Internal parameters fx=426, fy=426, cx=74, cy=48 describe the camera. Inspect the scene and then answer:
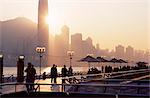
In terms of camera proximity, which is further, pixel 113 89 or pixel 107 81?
pixel 107 81

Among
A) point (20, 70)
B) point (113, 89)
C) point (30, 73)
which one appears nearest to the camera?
point (113, 89)

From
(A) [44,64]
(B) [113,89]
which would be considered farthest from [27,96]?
(A) [44,64]

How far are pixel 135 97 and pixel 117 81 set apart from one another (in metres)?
4.87

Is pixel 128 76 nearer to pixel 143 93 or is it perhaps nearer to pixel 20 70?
pixel 20 70

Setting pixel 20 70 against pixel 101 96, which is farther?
pixel 20 70

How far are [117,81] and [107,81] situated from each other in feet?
1.62

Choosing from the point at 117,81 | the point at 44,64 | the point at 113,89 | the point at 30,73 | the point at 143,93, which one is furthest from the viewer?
the point at 44,64

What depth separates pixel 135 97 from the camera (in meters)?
16.2

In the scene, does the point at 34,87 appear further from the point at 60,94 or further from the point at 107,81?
the point at 107,81

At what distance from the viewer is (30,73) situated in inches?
944

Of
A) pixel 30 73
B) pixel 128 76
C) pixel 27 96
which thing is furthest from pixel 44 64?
pixel 27 96

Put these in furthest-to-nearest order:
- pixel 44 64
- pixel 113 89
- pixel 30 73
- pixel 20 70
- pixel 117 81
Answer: pixel 44 64 → pixel 20 70 → pixel 30 73 → pixel 117 81 → pixel 113 89

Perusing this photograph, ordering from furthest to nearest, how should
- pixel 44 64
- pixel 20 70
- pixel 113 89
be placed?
pixel 44 64, pixel 20 70, pixel 113 89

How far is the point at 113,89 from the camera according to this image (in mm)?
18797
